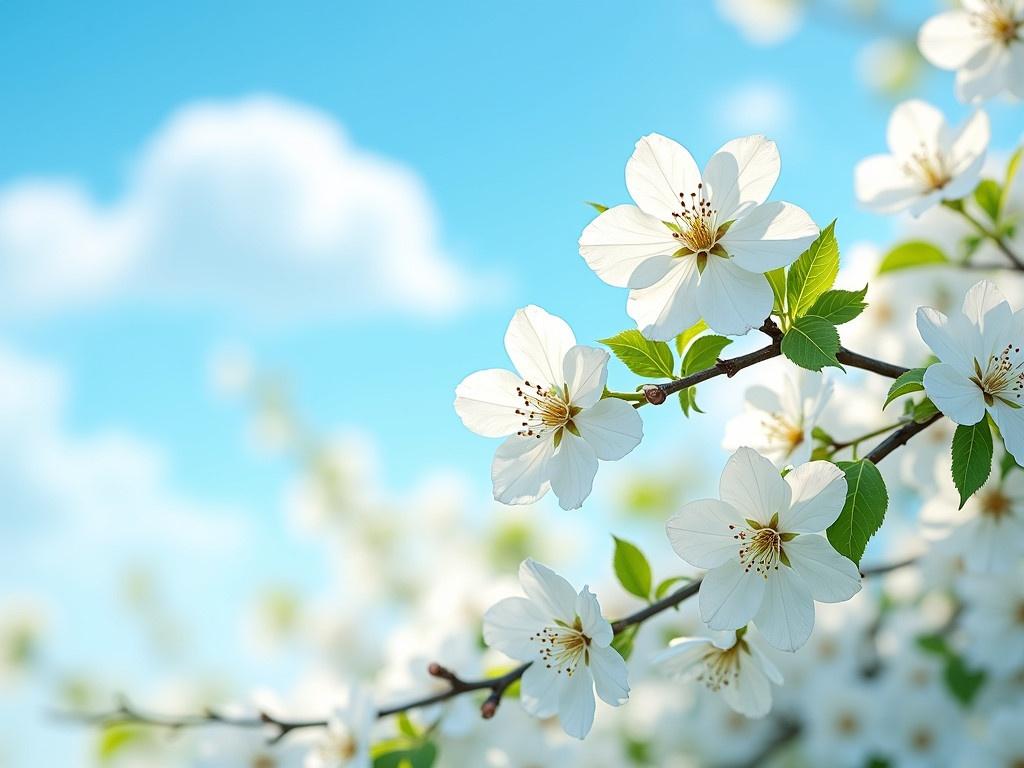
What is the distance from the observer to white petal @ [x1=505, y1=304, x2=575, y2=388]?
0.82m

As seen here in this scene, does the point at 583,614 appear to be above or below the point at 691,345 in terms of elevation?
below

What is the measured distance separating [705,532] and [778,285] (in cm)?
23

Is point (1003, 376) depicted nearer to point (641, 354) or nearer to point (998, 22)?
point (641, 354)

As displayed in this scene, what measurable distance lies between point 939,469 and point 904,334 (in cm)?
67

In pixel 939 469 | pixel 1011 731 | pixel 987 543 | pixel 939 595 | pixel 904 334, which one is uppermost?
pixel 904 334

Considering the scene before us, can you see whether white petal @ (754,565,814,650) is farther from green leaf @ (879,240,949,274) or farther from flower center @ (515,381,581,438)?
green leaf @ (879,240,949,274)

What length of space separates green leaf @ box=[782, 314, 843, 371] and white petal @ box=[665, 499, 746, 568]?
14 cm

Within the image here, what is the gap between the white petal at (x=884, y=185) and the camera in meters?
1.22

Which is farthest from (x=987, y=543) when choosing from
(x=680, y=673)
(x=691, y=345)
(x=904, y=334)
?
(x=904, y=334)

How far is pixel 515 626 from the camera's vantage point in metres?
0.91

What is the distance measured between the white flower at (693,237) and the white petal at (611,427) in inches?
2.7

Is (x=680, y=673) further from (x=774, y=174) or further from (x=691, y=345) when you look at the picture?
(x=774, y=174)

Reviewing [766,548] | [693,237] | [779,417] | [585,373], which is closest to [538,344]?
[585,373]

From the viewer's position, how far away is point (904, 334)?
1830mm
